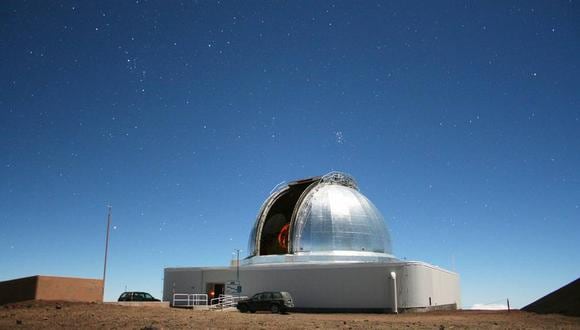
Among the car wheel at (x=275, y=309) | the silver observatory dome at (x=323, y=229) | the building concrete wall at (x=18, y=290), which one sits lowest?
the car wheel at (x=275, y=309)

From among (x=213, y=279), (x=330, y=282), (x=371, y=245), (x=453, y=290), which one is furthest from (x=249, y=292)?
(x=453, y=290)

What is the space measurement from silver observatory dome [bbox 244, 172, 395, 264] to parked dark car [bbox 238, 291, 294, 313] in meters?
5.56

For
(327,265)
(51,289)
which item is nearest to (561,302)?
(327,265)

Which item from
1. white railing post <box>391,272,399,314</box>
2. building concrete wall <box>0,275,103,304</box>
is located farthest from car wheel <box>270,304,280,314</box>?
building concrete wall <box>0,275,103,304</box>

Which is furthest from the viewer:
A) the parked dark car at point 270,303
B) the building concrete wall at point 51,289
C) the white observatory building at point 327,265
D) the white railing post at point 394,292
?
the white observatory building at point 327,265

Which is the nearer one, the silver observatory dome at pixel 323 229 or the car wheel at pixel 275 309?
the car wheel at pixel 275 309

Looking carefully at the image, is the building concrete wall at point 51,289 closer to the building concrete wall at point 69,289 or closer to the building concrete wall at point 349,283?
the building concrete wall at point 69,289

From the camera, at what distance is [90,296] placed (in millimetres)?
25797

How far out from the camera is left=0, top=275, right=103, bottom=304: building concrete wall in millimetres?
23781

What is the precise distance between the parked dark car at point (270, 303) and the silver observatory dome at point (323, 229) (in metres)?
5.56

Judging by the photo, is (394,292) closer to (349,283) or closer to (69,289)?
(349,283)

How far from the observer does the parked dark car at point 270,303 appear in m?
25.4

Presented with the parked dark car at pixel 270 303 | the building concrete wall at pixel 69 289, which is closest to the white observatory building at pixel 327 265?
the parked dark car at pixel 270 303

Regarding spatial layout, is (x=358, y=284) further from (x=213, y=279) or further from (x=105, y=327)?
(x=105, y=327)
